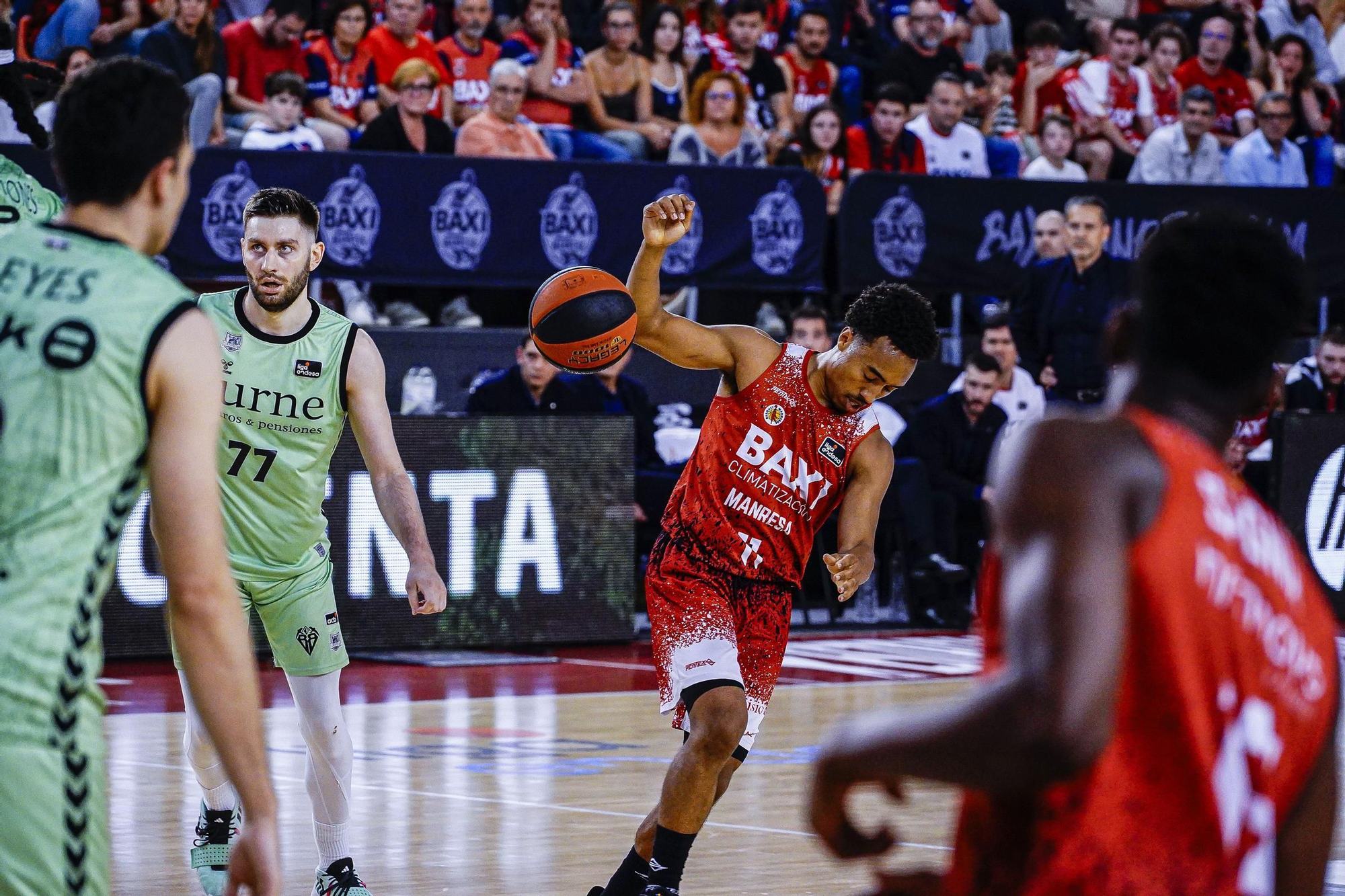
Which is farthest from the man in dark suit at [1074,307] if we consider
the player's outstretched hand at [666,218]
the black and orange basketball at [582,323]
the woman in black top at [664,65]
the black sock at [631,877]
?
the black sock at [631,877]

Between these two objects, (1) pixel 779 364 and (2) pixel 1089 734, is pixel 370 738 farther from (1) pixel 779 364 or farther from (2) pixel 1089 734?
(2) pixel 1089 734

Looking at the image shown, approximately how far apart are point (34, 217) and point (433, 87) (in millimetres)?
8577

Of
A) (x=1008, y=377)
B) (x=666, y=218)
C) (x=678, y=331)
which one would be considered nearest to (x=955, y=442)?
(x=1008, y=377)

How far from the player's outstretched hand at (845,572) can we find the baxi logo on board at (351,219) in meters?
7.13

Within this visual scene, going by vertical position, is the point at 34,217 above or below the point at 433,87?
below

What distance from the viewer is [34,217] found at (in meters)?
5.14

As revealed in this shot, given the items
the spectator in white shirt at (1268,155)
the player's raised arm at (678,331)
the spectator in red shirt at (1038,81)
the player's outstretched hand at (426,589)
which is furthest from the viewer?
the spectator in red shirt at (1038,81)

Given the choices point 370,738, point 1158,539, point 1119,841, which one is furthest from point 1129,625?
point 370,738

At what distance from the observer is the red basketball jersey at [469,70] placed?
1454 cm

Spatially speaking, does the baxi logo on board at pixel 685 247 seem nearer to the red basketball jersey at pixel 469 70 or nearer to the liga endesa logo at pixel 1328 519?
the red basketball jersey at pixel 469 70

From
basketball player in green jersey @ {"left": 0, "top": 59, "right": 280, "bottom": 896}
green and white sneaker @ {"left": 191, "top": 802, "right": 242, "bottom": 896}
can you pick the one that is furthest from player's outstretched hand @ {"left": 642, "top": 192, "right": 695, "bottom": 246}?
basketball player in green jersey @ {"left": 0, "top": 59, "right": 280, "bottom": 896}

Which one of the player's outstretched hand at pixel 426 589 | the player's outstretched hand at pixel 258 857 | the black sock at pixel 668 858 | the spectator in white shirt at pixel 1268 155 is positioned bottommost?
the black sock at pixel 668 858

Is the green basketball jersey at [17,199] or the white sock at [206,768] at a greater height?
the green basketball jersey at [17,199]

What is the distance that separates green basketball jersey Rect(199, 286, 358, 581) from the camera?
20.0 ft
